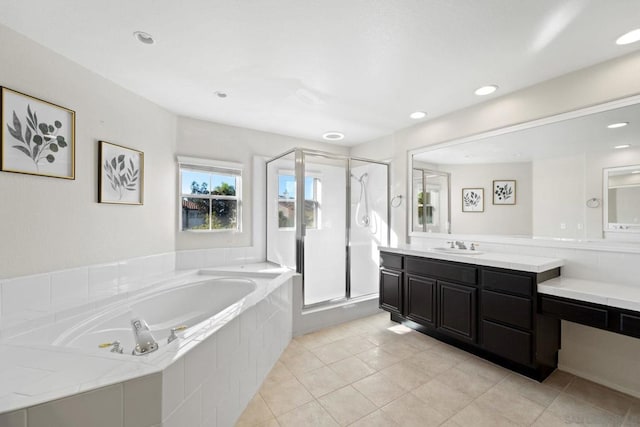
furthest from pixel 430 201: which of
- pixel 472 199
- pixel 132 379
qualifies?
pixel 132 379

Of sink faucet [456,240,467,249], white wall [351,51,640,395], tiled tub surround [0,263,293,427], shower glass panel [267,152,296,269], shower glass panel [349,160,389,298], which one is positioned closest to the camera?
tiled tub surround [0,263,293,427]

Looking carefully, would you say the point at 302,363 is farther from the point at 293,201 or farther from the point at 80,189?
the point at 80,189

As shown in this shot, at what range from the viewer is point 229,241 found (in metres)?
3.40

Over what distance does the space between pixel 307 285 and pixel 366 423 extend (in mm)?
1591

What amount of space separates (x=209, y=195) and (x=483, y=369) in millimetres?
3240

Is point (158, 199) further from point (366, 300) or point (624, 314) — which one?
point (624, 314)

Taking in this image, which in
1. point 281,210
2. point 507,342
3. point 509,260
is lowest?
point 507,342

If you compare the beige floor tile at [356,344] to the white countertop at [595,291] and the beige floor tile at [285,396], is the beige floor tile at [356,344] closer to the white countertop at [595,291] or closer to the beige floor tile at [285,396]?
the beige floor tile at [285,396]

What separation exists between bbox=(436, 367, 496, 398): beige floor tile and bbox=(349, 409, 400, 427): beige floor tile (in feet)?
2.12

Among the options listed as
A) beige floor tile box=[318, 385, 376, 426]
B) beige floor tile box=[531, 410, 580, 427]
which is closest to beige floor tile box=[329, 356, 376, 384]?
beige floor tile box=[318, 385, 376, 426]

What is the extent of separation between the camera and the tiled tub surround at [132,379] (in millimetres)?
949

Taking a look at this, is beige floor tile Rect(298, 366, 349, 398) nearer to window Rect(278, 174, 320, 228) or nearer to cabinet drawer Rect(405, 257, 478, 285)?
cabinet drawer Rect(405, 257, 478, 285)

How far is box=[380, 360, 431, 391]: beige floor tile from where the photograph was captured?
2064 mm

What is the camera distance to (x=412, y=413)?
1.76 m
